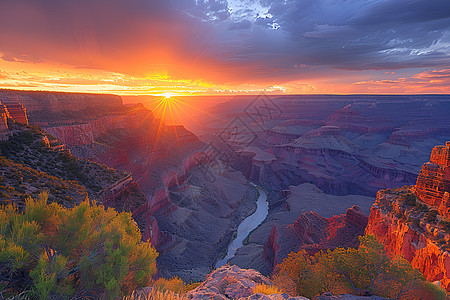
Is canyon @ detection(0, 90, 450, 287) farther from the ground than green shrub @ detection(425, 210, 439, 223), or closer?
closer

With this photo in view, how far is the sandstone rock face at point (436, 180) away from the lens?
50.6 feet

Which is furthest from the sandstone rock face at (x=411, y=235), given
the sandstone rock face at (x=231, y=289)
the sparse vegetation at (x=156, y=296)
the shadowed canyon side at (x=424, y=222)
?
the sparse vegetation at (x=156, y=296)

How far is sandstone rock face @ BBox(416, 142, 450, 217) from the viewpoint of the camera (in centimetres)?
1541

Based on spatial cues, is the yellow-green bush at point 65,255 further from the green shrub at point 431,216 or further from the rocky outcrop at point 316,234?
the rocky outcrop at point 316,234

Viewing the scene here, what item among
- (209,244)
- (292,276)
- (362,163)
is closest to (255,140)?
(362,163)

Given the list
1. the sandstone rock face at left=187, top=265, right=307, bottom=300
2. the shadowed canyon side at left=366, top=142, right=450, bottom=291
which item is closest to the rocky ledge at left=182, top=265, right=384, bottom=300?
the sandstone rock face at left=187, top=265, right=307, bottom=300

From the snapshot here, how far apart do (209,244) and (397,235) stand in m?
26.5

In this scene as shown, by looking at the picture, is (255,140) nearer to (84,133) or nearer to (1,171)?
(84,133)

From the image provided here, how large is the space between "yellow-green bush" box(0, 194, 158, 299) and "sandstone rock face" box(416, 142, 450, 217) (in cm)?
1972

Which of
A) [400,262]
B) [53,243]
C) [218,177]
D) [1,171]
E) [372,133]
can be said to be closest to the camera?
[53,243]

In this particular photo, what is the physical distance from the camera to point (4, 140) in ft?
52.2

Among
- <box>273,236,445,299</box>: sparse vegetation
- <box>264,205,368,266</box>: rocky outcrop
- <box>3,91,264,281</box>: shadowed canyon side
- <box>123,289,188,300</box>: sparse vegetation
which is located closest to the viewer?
<box>123,289,188,300</box>: sparse vegetation

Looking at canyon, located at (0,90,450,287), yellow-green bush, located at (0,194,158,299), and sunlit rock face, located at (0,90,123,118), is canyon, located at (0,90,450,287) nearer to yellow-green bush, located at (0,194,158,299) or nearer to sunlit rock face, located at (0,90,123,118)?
sunlit rock face, located at (0,90,123,118)

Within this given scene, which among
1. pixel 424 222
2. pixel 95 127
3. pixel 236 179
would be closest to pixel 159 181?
pixel 95 127
